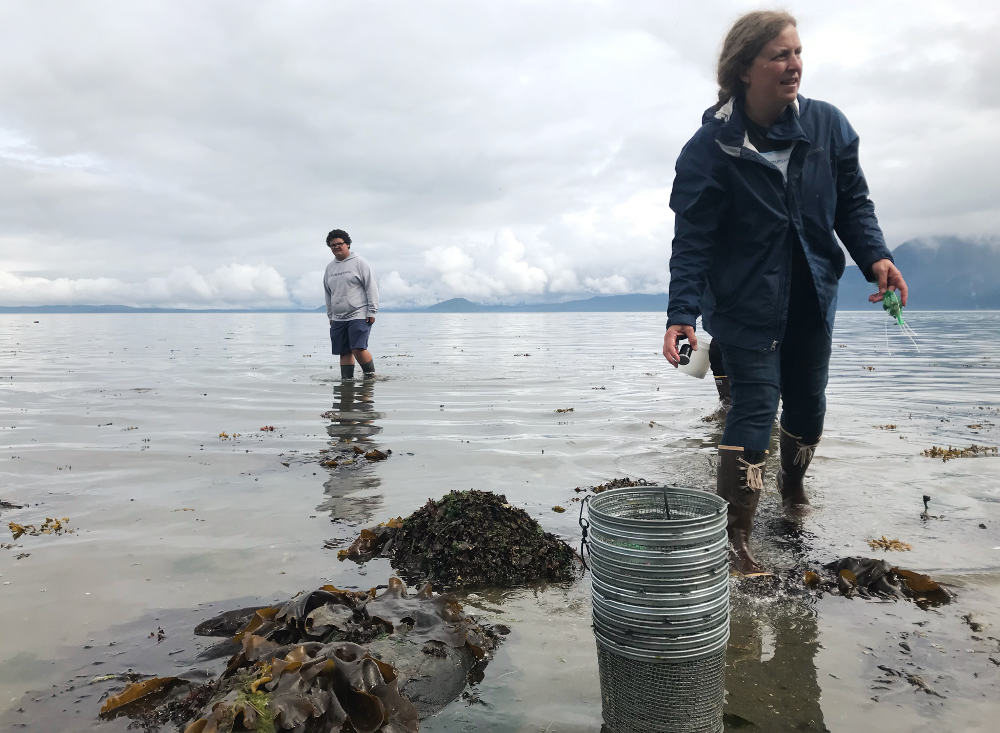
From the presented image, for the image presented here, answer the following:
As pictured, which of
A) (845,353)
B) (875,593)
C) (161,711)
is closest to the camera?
(161,711)

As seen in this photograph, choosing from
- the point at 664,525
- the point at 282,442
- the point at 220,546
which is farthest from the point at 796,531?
the point at 282,442

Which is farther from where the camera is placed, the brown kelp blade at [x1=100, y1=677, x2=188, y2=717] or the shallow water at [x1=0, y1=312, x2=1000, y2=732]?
the shallow water at [x1=0, y1=312, x2=1000, y2=732]

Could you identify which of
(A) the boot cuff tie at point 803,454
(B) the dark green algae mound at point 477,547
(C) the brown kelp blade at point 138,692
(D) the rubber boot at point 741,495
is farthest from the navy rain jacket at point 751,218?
(C) the brown kelp blade at point 138,692

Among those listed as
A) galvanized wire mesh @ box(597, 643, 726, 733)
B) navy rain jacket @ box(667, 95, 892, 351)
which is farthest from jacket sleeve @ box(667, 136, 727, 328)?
galvanized wire mesh @ box(597, 643, 726, 733)

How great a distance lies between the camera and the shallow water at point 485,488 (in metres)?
2.48

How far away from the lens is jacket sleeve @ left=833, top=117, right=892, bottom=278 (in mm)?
3568

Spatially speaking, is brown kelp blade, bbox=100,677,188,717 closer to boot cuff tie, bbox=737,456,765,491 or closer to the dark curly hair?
boot cuff tie, bbox=737,456,765,491

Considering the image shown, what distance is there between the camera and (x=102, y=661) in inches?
107

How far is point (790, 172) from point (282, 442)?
5780 mm

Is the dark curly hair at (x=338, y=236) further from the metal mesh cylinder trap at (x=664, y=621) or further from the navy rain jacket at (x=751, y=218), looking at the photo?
the metal mesh cylinder trap at (x=664, y=621)

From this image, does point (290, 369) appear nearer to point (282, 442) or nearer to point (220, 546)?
point (282, 442)

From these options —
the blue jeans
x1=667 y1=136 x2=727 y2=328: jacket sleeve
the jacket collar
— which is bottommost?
the blue jeans

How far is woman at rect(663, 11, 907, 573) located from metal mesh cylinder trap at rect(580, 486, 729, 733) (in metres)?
1.22

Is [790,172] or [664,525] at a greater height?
[790,172]
